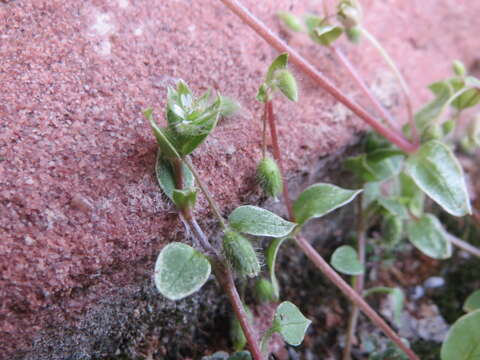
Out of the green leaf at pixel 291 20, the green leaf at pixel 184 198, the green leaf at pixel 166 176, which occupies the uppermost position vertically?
the green leaf at pixel 291 20

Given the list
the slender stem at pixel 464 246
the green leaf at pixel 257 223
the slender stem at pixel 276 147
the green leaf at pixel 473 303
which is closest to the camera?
the green leaf at pixel 257 223

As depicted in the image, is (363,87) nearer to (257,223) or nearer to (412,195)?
(412,195)

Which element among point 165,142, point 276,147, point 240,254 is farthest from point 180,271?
point 276,147

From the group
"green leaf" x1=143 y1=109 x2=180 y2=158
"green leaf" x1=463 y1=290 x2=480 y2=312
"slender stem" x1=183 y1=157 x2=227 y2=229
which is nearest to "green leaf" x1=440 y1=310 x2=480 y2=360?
"green leaf" x1=463 y1=290 x2=480 y2=312

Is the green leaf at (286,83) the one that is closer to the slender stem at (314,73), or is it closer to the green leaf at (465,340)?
the slender stem at (314,73)

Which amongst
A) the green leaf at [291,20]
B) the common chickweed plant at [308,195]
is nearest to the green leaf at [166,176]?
the common chickweed plant at [308,195]

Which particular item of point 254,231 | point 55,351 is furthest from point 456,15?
point 55,351

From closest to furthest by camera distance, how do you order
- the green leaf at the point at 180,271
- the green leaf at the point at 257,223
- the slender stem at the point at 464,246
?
the green leaf at the point at 180,271 → the green leaf at the point at 257,223 → the slender stem at the point at 464,246
